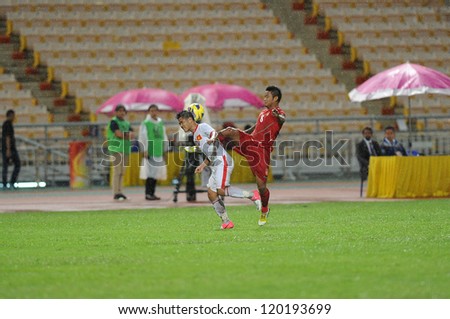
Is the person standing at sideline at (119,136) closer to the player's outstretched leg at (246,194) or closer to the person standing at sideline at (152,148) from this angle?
the person standing at sideline at (152,148)

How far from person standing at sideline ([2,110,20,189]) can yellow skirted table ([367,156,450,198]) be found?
9984 mm

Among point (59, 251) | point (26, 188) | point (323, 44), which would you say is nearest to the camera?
point (59, 251)

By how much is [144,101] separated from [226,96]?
7.38 ft

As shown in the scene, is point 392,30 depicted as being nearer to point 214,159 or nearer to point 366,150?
point 366,150

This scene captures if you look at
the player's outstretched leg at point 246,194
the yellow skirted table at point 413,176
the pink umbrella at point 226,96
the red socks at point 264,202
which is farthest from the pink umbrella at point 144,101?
the red socks at point 264,202

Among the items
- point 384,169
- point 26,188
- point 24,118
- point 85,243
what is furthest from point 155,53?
A: point 85,243

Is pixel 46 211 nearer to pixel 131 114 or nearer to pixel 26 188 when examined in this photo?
pixel 26 188

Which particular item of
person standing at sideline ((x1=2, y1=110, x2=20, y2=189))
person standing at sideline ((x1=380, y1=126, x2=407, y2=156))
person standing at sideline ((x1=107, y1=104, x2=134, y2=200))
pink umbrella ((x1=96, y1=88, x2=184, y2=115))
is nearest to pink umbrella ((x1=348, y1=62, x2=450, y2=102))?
person standing at sideline ((x1=380, y1=126, x2=407, y2=156))

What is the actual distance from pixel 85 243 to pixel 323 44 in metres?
24.3

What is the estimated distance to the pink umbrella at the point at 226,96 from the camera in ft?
97.1

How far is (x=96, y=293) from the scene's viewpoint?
31.5 ft

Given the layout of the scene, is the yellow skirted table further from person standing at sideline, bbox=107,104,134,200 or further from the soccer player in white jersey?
the soccer player in white jersey

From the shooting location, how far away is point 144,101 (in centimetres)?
2939

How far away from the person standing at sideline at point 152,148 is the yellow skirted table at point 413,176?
15.4ft
